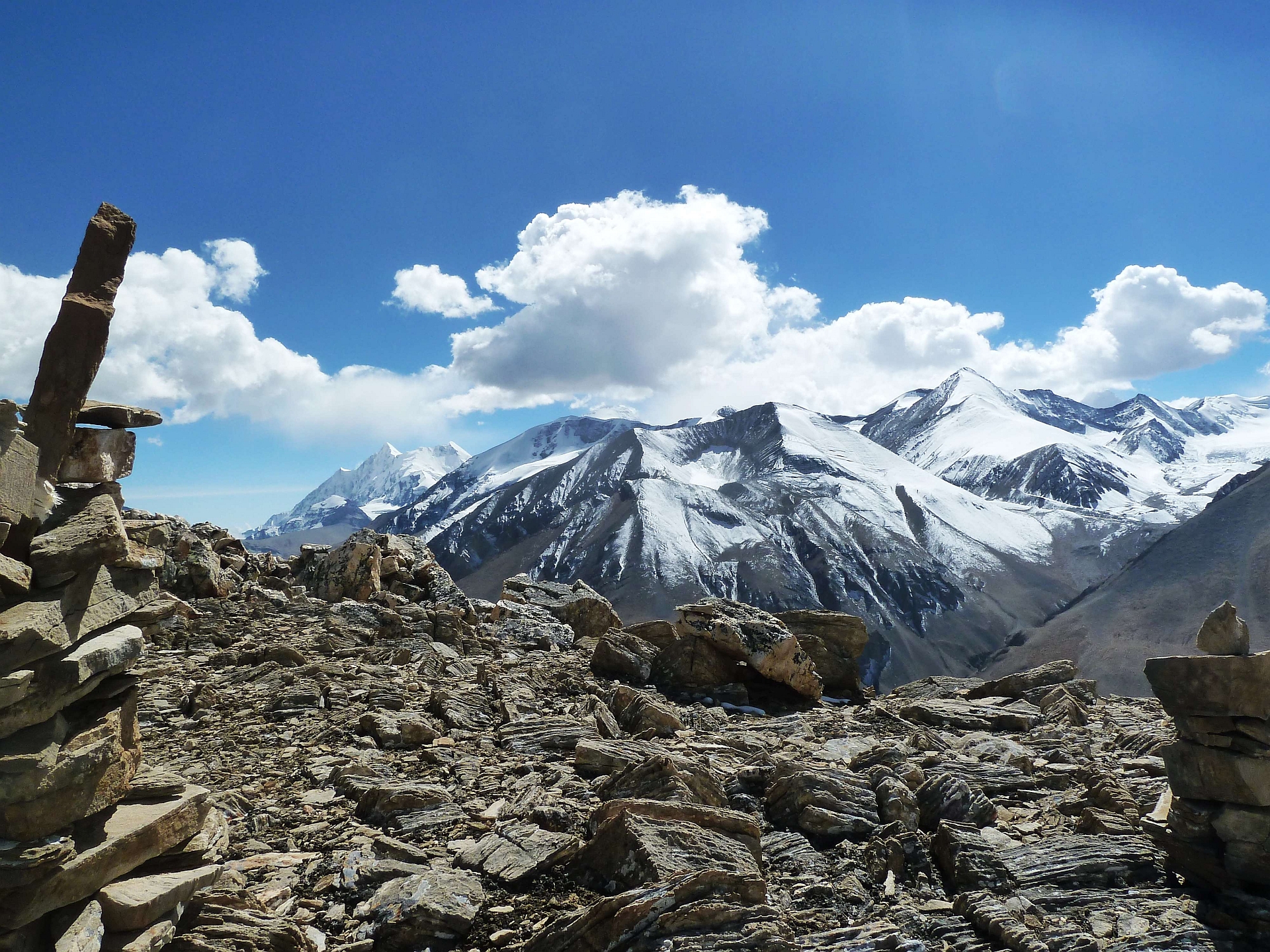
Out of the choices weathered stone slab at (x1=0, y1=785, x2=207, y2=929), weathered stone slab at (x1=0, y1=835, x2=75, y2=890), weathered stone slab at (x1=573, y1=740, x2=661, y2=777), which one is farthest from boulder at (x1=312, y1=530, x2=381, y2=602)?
weathered stone slab at (x1=0, y1=835, x2=75, y2=890)

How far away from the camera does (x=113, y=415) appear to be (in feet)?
22.7

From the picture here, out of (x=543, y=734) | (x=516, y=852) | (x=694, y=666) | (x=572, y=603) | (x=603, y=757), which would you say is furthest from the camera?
(x=572, y=603)

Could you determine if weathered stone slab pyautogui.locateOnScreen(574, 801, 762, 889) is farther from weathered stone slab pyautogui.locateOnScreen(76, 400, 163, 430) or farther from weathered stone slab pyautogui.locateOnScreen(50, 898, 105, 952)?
weathered stone slab pyautogui.locateOnScreen(76, 400, 163, 430)

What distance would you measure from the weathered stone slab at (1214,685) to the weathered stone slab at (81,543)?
1129 cm

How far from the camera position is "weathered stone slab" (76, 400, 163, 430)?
22.4 ft

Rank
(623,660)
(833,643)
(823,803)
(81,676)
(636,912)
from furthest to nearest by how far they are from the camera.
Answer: (833,643)
(623,660)
(823,803)
(636,912)
(81,676)

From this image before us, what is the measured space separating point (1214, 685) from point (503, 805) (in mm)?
9318

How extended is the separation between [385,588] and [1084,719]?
990 inches

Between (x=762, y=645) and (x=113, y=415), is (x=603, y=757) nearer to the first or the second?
(x=113, y=415)

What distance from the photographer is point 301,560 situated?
109 feet

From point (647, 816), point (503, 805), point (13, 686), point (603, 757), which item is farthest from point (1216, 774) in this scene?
point (13, 686)

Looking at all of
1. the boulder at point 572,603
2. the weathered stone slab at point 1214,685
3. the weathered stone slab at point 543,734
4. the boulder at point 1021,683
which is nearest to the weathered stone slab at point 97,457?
the weathered stone slab at point 543,734

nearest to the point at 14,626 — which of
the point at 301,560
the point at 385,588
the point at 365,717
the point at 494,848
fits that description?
the point at 494,848

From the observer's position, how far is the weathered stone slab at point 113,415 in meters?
6.82
